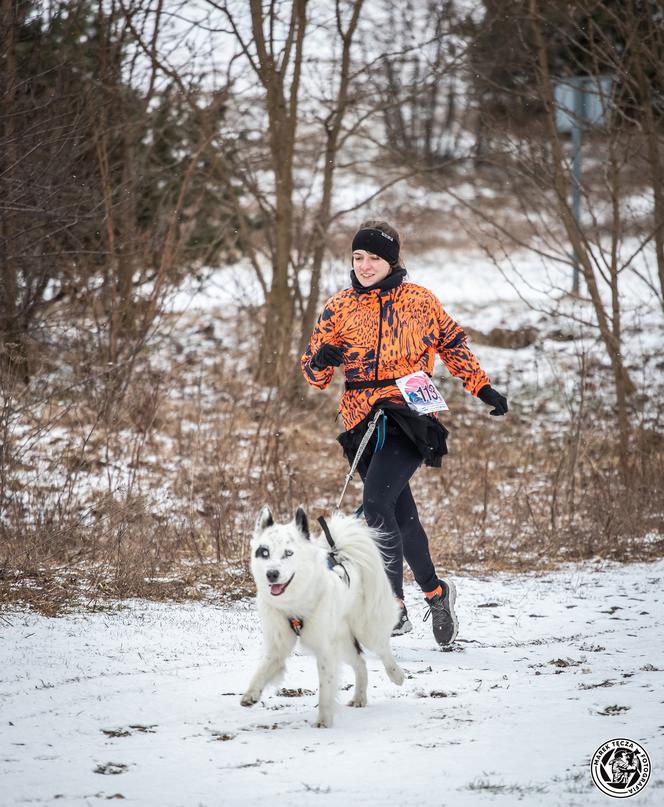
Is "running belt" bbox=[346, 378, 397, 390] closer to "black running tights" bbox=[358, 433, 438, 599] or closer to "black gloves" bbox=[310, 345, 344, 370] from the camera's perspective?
"black gloves" bbox=[310, 345, 344, 370]

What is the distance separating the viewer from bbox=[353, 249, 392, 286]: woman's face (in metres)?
4.61

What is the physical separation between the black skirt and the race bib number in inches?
1.6

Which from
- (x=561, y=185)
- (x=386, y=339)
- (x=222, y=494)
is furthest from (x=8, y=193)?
(x=561, y=185)

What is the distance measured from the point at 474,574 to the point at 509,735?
343 cm

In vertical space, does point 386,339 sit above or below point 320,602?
above

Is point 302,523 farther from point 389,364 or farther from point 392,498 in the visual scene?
point 389,364

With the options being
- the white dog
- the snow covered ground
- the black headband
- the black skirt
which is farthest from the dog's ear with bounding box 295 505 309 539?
the black headband

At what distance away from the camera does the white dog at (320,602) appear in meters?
3.58

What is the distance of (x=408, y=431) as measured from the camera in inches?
179

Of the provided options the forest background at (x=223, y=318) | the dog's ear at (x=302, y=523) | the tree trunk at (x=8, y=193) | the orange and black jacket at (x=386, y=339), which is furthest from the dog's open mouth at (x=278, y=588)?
the tree trunk at (x=8, y=193)

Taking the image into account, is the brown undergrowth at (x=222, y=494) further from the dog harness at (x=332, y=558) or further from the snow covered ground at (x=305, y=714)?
the dog harness at (x=332, y=558)

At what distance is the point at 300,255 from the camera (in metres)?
12.1

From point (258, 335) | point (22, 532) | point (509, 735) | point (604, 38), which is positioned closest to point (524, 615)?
point (509, 735)

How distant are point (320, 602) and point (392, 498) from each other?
41.4 inches
